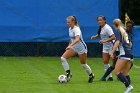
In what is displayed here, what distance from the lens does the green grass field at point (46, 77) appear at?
1365 centimetres

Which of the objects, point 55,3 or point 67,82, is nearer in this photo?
point 67,82

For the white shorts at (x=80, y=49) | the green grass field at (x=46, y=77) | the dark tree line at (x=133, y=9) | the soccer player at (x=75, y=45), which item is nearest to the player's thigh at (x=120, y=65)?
the green grass field at (x=46, y=77)

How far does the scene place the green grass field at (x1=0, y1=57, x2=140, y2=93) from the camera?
1365 centimetres

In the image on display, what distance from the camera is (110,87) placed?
14.2m

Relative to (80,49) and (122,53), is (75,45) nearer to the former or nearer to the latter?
(80,49)

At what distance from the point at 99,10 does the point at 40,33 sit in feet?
9.43

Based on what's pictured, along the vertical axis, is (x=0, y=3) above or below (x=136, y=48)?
above

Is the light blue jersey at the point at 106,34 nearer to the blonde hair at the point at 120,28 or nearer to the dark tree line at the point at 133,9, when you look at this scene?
the blonde hair at the point at 120,28

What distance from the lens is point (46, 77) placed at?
16812 mm

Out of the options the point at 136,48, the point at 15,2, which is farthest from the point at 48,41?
the point at 136,48

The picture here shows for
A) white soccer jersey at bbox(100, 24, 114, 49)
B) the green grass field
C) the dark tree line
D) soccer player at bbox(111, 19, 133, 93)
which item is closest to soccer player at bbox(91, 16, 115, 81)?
white soccer jersey at bbox(100, 24, 114, 49)

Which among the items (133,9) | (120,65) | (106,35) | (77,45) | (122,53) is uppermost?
(133,9)

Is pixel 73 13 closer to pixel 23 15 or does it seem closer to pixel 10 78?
pixel 23 15

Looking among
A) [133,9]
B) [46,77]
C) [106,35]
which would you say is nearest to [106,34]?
[106,35]
